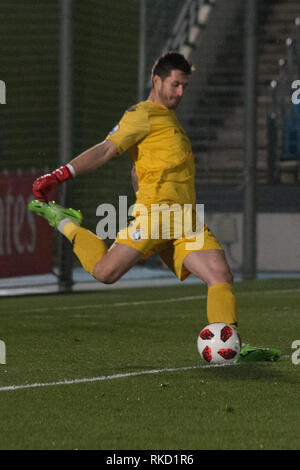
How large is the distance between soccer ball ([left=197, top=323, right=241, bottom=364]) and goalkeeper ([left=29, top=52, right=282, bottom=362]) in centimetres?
12

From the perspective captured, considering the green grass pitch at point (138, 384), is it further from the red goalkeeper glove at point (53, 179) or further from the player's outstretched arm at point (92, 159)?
the player's outstretched arm at point (92, 159)

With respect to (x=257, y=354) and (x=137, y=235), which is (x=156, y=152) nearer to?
(x=137, y=235)

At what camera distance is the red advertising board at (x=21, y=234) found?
16.1 m

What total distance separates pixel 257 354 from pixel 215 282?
3.05 feet

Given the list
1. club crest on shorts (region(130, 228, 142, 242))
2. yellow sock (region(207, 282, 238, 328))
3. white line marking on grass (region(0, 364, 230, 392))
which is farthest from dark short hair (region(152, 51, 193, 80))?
white line marking on grass (region(0, 364, 230, 392))

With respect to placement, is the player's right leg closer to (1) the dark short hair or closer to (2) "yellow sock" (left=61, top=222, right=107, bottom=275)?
(2) "yellow sock" (left=61, top=222, right=107, bottom=275)

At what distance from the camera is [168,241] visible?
8258 millimetres

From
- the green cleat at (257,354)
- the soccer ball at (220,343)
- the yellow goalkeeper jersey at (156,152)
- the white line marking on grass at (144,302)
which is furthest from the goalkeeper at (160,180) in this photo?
the white line marking on grass at (144,302)

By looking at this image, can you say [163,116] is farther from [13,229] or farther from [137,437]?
[13,229]

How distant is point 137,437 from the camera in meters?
6.21

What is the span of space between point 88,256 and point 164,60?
4.54 feet

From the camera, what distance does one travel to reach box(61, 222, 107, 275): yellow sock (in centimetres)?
843

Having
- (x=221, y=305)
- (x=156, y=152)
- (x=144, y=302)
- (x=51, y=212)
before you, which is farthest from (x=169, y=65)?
(x=144, y=302)

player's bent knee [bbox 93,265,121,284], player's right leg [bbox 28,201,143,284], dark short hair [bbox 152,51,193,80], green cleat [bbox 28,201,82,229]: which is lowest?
player's bent knee [bbox 93,265,121,284]
